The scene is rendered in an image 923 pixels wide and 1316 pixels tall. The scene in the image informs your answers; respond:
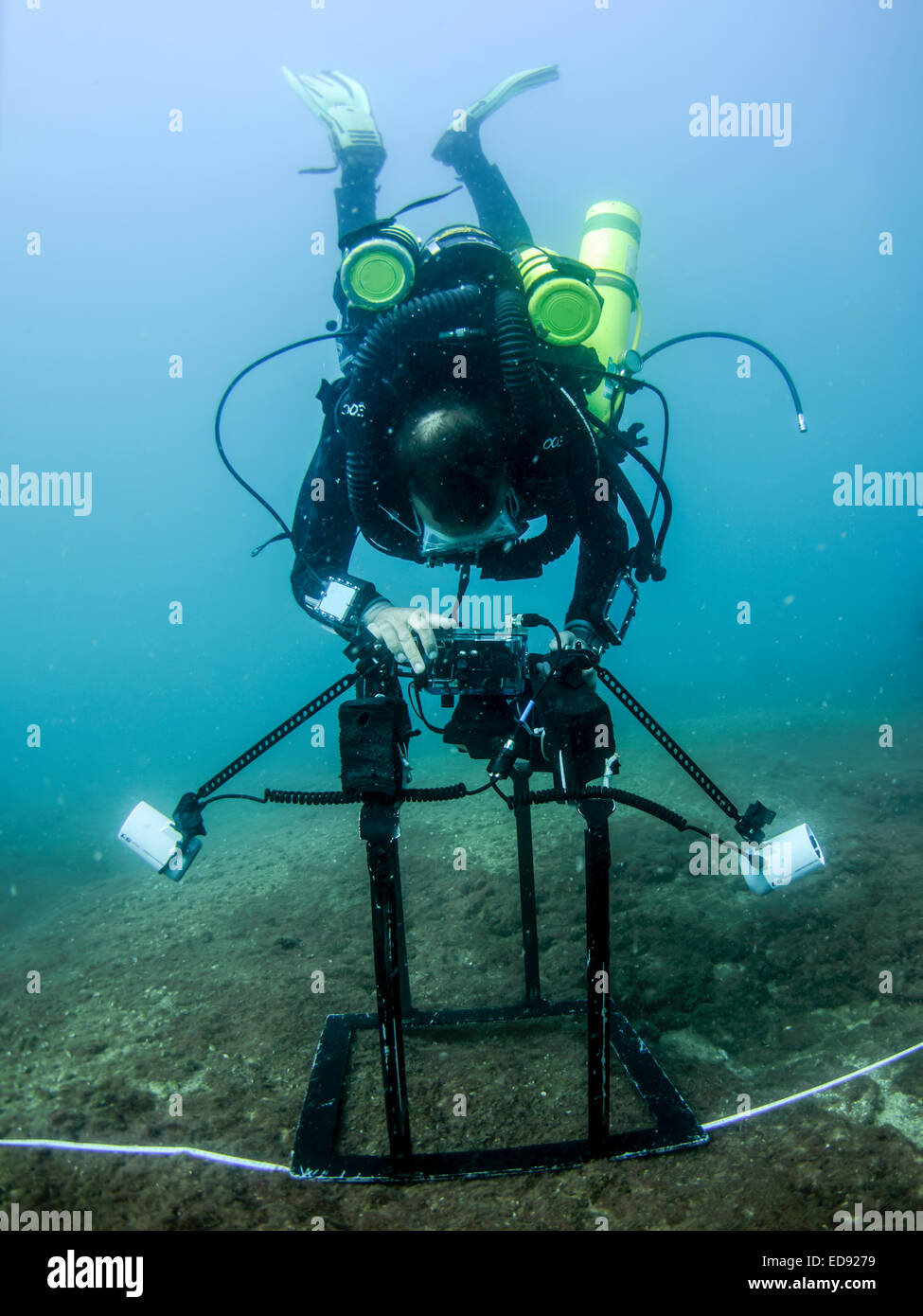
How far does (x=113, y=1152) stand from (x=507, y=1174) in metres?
1.61

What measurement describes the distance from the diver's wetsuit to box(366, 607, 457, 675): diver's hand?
1.49 feet

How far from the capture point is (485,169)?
5.07 meters

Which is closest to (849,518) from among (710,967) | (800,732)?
(800,732)

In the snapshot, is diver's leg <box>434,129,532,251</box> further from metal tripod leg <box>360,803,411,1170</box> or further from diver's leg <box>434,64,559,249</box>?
metal tripod leg <box>360,803,411,1170</box>

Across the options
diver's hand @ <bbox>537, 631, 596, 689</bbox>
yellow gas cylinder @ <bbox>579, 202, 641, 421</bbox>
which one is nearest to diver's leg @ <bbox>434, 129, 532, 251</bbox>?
yellow gas cylinder @ <bbox>579, 202, 641, 421</bbox>

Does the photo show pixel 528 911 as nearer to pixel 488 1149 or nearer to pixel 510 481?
pixel 488 1149

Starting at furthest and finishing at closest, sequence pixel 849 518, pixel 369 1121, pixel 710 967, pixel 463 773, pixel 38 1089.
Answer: pixel 849 518, pixel 463 773, pixel 710 967, pixel 38 1089, pixel 369 1121

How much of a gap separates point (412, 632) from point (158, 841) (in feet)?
4.57

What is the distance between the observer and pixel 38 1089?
329 centimetres

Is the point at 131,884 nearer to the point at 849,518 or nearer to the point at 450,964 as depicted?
the point at 450,964

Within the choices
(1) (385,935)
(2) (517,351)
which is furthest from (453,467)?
(1) (385,935)

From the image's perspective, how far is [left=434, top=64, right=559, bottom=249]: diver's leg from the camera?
5.02 metres

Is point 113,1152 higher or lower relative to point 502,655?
lower

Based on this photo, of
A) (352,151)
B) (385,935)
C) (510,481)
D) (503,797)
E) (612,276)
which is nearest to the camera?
(385,935)
